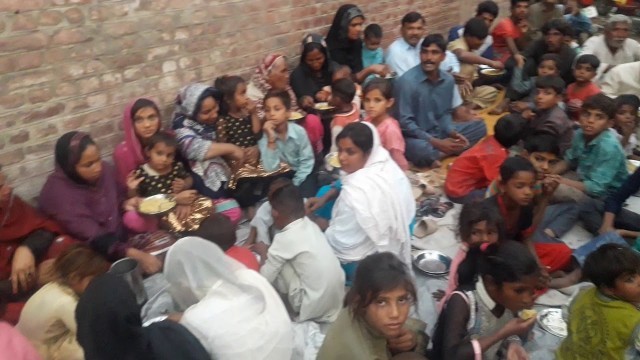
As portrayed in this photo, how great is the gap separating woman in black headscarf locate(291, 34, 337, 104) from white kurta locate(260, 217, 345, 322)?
2.31 meters

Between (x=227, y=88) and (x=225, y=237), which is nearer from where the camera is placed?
(x=225, y=237)

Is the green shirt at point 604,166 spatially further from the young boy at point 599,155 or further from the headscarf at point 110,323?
the headscarf at point 110,323

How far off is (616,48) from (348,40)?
3031 millimetres

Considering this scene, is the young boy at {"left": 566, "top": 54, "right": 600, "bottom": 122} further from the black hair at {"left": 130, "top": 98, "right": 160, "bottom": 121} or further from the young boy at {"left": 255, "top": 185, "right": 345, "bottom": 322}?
the black hair at {"left": 130, "top": 98, "right": 160, "bottom": 121}

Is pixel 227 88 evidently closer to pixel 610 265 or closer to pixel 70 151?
pixel 70 151

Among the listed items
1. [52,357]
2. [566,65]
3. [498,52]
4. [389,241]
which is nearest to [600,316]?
[389,241]

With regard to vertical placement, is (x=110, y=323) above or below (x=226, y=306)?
above

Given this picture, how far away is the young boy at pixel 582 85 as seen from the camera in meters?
5.32

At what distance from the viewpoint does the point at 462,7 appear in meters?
7.98

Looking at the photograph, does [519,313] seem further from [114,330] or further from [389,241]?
[114,330]

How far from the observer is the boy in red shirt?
7.09 m

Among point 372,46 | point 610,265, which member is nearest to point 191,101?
point 372,46

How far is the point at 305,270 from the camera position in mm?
2984

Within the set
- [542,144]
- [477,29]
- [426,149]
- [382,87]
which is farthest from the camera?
[477,29]
